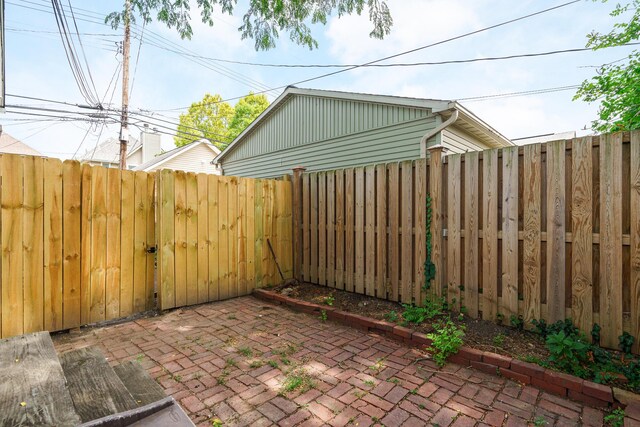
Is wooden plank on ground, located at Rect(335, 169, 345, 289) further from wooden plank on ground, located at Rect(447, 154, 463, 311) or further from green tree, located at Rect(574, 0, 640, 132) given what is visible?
green tree, located at Rect(574, 0, 640, 132)

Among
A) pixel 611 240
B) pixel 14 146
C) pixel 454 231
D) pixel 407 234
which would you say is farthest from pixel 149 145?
pixel 611 240

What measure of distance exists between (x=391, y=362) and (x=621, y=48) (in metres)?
9.26

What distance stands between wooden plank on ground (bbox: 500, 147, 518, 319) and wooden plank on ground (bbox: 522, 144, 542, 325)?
73 mm

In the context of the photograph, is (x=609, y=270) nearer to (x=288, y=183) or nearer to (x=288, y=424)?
(x=288, y=424)

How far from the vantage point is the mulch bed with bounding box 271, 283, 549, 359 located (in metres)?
2.56

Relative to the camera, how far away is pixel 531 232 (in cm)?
279

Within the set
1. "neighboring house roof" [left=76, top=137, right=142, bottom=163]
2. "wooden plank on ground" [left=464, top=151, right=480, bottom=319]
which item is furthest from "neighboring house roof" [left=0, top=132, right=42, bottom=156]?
"wooden plank on ground" [left=464, top=151, right=480, bottom=319]

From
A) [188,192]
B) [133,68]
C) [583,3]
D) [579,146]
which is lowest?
[188,192]

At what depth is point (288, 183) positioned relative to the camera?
5.11 meters

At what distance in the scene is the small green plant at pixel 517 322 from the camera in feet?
9.30

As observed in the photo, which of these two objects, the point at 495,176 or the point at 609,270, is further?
the point at 495,176

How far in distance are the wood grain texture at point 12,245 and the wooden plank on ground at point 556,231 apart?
4854 millimetres

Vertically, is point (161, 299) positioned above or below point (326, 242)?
below

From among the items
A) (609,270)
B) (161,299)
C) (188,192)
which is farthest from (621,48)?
(161,299)
